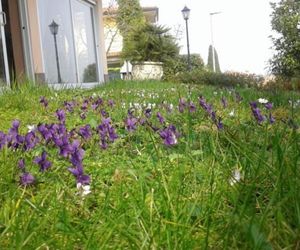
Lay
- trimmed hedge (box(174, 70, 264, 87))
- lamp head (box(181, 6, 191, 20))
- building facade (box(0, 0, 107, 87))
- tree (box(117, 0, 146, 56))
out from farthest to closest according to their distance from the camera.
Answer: tree (box(117, 0, 146, 56)), lamp head (box(181, 6, 191, 20)), trimmed hedge (box(174, 70, 264, 87)), building facade (box(0, 0, 107, 87))

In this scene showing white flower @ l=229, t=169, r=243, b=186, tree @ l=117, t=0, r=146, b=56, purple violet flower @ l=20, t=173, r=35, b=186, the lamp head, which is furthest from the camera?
tree @ l=117, t=0, r=146, b=56

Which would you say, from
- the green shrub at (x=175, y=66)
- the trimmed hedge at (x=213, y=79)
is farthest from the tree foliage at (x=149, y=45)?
the trimmed hedge at (x=213, y=79)

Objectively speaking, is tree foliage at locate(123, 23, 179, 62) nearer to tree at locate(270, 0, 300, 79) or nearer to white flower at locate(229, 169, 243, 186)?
tree at locate(270, 0, 300, 79)

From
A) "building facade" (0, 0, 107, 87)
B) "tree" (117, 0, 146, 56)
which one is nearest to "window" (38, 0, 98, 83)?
"building facade" (0, 0, 107, 87)

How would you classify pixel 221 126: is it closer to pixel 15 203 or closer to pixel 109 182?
pixel 109 182

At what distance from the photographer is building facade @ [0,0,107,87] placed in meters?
9.89

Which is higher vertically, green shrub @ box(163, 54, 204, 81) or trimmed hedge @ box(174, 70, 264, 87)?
green shrub @ box(163, 54, 204, 81)

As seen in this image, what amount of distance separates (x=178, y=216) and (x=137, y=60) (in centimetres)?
1863

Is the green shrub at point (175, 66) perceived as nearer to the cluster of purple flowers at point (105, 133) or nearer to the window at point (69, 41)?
the window at point (69, 41)

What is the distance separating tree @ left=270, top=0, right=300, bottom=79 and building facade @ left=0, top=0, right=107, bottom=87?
36.4 ft

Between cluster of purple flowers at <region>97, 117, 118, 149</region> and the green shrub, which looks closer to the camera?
cluster of purple flowers at <region>97, 117, 118, 149</region>

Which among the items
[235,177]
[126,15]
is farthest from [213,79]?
[126,15]

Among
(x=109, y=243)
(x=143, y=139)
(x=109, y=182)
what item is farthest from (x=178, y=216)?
(x=143, y=139)

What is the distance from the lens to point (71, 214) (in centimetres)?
145
